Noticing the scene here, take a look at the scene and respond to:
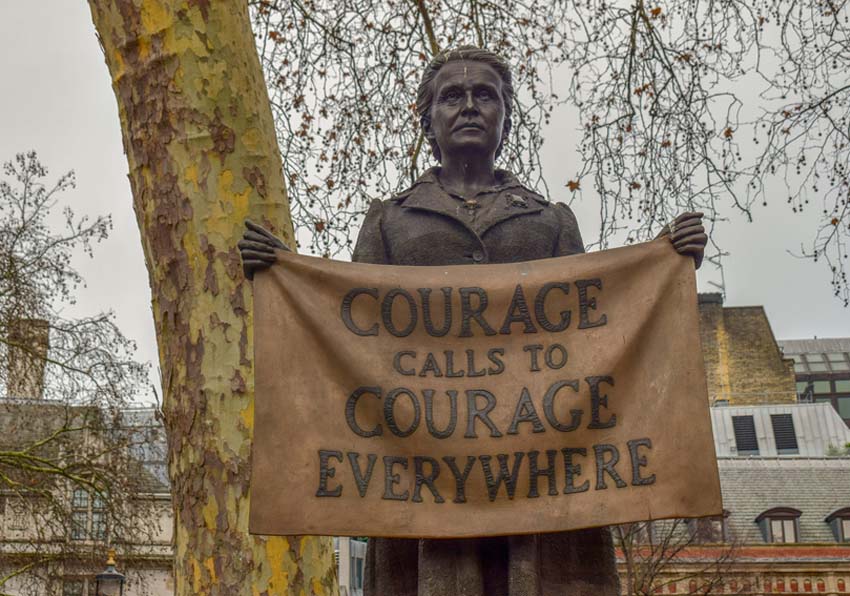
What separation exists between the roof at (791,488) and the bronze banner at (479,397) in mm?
29289

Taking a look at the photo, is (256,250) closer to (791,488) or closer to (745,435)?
(791,488)

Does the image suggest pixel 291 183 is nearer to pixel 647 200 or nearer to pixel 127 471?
pixel 647 200

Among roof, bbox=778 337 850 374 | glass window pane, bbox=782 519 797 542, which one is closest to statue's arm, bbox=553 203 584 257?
glass window pane, bbox=782 519 797 542

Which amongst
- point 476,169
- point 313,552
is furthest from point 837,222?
point 476,169

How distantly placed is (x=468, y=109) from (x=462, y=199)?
0.30 metres

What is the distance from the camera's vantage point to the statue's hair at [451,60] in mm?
4246

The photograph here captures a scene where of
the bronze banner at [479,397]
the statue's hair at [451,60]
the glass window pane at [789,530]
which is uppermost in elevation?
the glass window pane at [789,530]

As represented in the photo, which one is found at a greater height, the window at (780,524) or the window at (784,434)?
the window at (784,434)

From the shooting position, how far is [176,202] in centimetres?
633

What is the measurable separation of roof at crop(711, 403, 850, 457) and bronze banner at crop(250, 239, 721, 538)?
34.9 metres

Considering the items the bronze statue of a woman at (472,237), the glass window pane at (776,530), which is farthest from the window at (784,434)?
the bronze statue of a woman at (472,237)

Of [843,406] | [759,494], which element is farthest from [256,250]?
[843,406]

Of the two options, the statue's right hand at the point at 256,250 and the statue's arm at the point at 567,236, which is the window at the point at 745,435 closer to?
the statue's arm at the point at 567,236

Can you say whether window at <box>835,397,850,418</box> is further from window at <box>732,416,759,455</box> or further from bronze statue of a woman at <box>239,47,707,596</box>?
bronze statue of a woman at <box>239,47,707,596</box>
